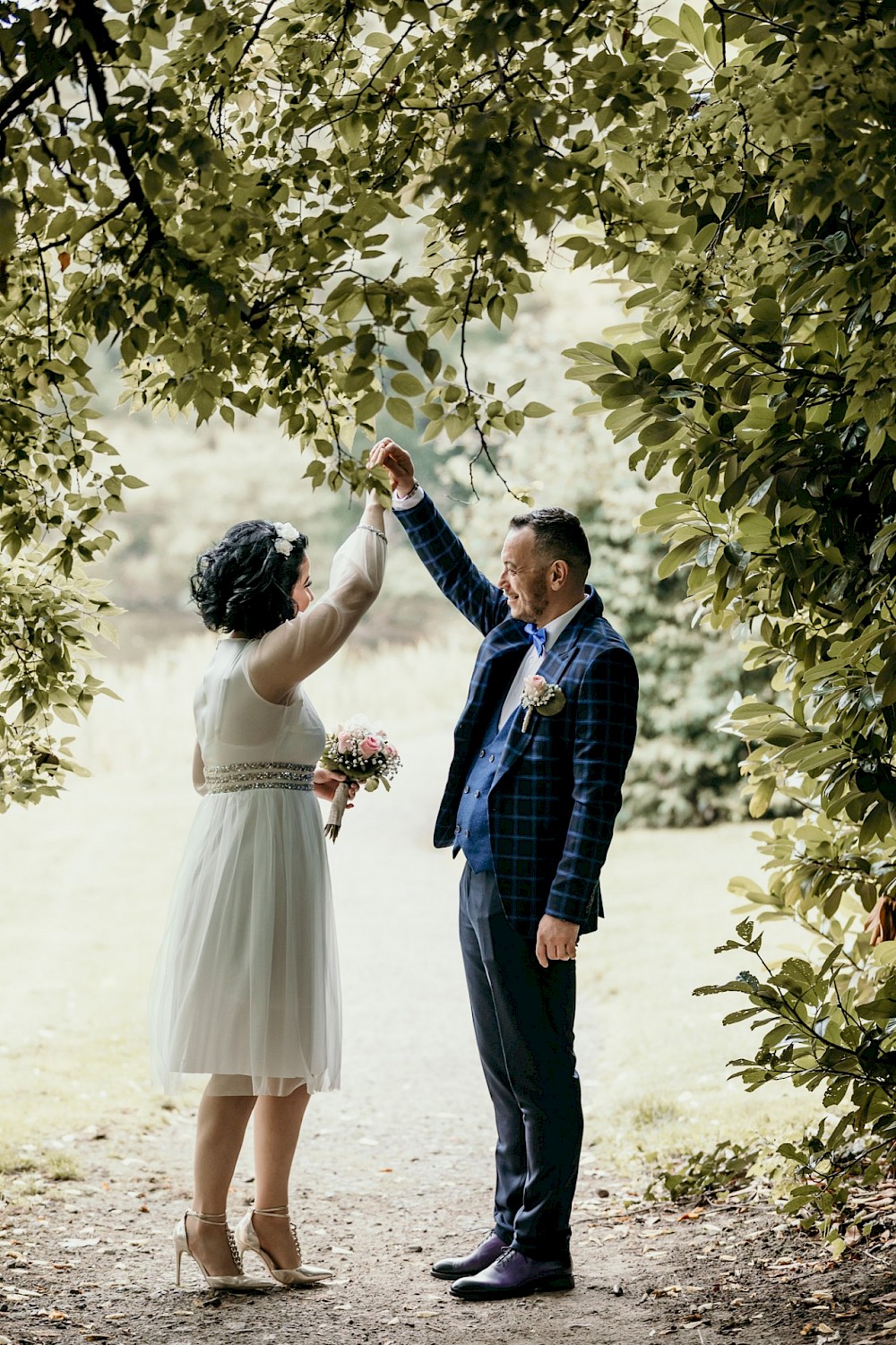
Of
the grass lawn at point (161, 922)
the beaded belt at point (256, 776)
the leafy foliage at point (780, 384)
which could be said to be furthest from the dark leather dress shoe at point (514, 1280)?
the beaded belt at point (256, 776)

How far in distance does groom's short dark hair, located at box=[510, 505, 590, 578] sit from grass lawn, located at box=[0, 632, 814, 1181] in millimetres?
1593

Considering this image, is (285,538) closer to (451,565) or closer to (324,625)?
(324,625)

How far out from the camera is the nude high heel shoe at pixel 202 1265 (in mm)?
3527

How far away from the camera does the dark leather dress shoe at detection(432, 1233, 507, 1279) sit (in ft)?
12.0

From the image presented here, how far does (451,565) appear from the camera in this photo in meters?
3.97

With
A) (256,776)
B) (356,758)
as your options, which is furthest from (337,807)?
(256,776)

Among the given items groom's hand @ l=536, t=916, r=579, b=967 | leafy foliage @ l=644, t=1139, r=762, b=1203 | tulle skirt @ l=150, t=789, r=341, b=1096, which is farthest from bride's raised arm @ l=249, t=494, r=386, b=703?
leafy foliage @ l=644, t=1139, r=762, b=1203

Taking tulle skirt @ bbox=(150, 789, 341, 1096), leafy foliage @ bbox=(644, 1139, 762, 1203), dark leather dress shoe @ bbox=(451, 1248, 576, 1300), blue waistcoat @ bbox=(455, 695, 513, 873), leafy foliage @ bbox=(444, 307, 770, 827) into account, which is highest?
leafy foliage @ bbox=(444, 307, 770, 827)

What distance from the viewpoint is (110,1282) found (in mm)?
3725

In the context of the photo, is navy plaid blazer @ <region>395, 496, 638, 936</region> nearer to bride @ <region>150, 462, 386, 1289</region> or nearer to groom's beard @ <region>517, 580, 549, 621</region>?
groom's beard @ <region>517, 580, 549, 621</region>

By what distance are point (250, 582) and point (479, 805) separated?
0.87m

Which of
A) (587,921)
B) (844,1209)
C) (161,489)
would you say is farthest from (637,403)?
(161,489)

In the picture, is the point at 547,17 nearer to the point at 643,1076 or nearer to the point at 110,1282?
the point at 110,1282

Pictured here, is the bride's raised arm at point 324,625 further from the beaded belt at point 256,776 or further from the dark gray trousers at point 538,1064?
the dark gray trousers at point 538,1064
